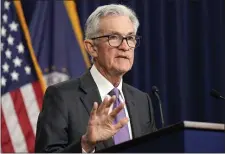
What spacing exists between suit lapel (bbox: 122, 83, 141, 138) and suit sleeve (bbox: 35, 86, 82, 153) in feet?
1.08

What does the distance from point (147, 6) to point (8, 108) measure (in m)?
1.48

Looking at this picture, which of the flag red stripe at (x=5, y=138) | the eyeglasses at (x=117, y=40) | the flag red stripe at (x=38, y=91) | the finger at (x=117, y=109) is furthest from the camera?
the flag red stripe at (x=38, y=91)

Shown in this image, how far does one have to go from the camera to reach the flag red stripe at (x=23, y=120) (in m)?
4.09

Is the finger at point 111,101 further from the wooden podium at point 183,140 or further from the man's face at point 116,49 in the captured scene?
the man's face at point 116,49

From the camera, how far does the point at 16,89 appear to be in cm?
416

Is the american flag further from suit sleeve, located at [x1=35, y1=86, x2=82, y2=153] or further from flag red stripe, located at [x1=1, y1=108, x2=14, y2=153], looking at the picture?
suit sleeve, located at [x1=35, y1=86, x2=82, y2=153]

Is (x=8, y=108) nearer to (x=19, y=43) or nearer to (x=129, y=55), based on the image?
(x=19, y=43)

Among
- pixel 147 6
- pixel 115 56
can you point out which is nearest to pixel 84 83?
pixel 115 56

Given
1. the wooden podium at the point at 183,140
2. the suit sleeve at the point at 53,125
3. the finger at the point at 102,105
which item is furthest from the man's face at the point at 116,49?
the wooden podium at the point at 183,140

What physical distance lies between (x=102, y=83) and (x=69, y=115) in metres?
0.27

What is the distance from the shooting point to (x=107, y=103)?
173cm

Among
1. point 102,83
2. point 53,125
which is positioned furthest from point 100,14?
point 53,125

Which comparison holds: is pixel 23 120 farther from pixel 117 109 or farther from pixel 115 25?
pixel 117 109

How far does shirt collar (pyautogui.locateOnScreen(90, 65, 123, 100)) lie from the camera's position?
2307 mm
